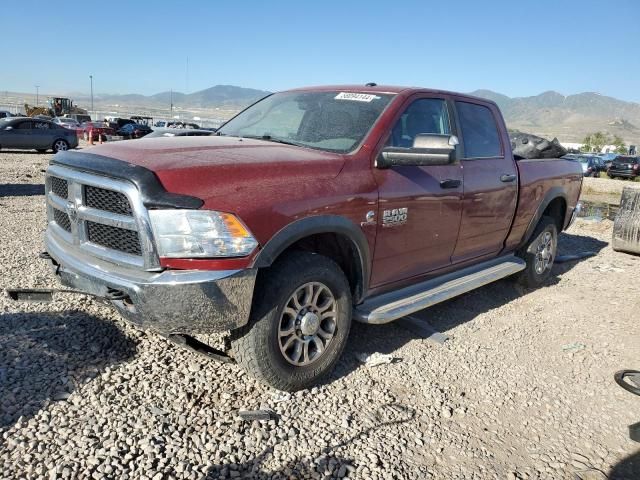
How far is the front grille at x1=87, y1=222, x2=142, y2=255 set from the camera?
2.75 meters

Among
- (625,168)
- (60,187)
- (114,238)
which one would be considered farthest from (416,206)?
(625,168)

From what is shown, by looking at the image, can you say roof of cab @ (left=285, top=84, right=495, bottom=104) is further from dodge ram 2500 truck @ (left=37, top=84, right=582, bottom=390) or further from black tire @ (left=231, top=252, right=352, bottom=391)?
black tire @ (left=231, top=252, right=352, bottom=391)

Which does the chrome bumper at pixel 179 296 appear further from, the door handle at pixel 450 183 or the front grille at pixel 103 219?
the door handle at pixel 450 183

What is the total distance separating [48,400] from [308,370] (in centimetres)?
151

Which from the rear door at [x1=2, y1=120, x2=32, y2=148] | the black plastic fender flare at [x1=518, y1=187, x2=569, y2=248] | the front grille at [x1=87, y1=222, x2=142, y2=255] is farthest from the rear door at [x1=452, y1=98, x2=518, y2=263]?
the rear door at [x1=2, y1=120, x2=32, y2=148]

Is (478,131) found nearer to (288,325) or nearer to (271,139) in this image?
(271,139)

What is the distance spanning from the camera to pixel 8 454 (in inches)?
96.0

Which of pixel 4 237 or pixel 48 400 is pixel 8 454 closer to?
pixel 48 400

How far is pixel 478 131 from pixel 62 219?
357 cm

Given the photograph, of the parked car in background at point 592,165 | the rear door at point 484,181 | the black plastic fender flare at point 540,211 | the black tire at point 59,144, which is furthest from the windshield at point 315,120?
the parked car in background at point 592,165

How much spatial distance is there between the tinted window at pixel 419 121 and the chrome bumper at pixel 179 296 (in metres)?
1.64

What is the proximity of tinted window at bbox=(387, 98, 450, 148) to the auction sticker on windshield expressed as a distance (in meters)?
0.29

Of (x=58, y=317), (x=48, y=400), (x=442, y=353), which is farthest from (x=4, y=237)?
(x=442, y=353)

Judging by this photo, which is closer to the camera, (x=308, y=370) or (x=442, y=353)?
(x=308, y=370)
